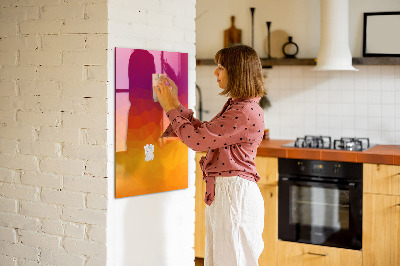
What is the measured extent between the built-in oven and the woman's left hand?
4.95 feet

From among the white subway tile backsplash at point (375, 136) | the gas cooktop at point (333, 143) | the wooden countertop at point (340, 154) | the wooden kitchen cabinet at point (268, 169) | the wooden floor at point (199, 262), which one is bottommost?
the wooden floor at point (199, 262)

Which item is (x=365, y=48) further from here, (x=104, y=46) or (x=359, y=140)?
(x=104, y=46)

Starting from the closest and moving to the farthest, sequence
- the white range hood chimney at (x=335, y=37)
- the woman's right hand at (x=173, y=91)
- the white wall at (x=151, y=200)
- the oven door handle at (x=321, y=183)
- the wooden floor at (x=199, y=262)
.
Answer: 1. the white wall at (x=151, y=200)
2. the woman's right hand at (x=173, y=91)
3. the oven door handle at (x=321, y=183)
4. the white range hood chimney at (x=335, y=37)
5. the wooden floor at (x=199, y=262)

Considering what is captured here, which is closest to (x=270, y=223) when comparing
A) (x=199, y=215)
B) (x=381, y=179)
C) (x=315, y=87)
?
(x=199, y=215)

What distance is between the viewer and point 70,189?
9.16ft

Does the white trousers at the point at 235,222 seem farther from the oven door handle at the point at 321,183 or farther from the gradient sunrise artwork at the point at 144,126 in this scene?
the oven door handle at the point at 321,183

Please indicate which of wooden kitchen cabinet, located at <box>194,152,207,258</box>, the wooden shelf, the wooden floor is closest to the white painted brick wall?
wooden kitchen cabinet, located at <box>194,152,207,258</box>

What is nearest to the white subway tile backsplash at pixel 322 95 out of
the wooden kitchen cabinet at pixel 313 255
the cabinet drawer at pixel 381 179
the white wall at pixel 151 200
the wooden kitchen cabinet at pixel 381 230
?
the cabinet drawer at pixel 381 179

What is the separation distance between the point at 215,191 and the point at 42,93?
3.23ft

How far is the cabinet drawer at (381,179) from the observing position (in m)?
3.71

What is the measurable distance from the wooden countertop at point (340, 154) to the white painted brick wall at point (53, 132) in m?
1.70

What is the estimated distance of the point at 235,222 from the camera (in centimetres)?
262

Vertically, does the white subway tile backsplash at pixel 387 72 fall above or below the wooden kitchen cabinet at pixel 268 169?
above

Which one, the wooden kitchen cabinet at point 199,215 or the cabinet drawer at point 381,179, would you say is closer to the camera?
the cabinet drawer at point 381,179
